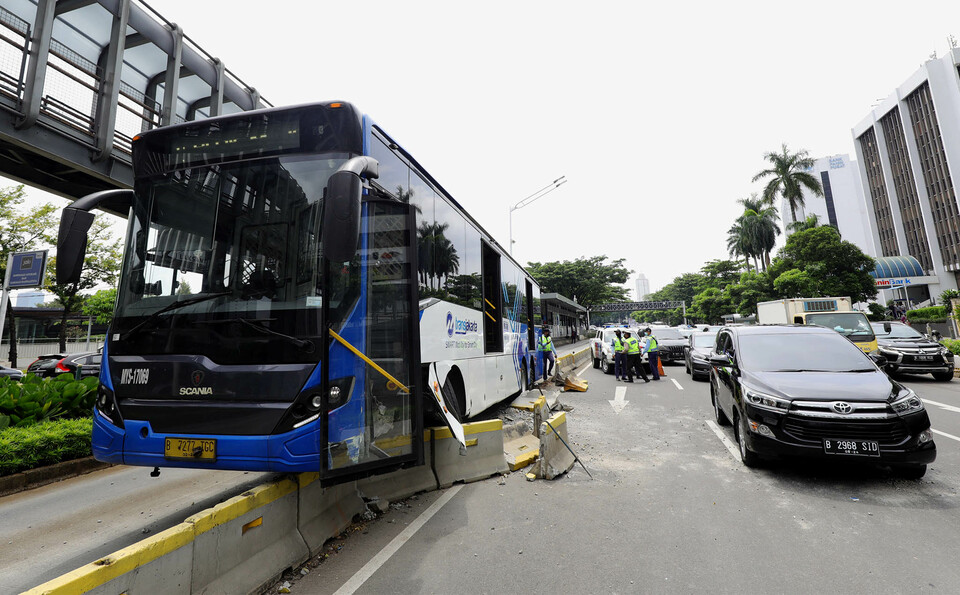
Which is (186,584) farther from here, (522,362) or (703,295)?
(703,295)

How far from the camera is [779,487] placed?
195 inches

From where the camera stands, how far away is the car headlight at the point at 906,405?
473 cm

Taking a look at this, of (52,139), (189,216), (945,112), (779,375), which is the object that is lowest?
(779,375)

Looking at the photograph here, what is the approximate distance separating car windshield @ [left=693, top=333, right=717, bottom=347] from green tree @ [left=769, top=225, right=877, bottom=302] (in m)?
19.3

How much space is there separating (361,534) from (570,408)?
6924 mm

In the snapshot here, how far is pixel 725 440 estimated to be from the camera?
704 cm

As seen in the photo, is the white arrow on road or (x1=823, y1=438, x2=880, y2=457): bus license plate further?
the white arrow on road

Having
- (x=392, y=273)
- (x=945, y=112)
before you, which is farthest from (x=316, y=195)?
(x=945, y=112)

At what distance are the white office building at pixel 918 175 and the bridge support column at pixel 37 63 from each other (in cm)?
5405

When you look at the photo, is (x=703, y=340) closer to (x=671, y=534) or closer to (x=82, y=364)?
(x=671, y=534)

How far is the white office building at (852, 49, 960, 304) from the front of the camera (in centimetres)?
4353

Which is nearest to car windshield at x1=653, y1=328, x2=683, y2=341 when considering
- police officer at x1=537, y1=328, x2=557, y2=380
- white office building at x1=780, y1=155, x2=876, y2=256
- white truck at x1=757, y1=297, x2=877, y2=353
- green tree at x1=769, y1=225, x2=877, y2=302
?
white truck at x1=757, y1=297, x2=877, y2=353

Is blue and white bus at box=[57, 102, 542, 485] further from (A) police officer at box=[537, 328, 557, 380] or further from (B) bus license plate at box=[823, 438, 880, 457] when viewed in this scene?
(A) police officer at box=[537, 328, 557, 380]

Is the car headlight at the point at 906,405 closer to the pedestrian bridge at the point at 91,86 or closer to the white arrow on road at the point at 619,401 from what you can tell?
the white arrow on road at the point at 619,401
